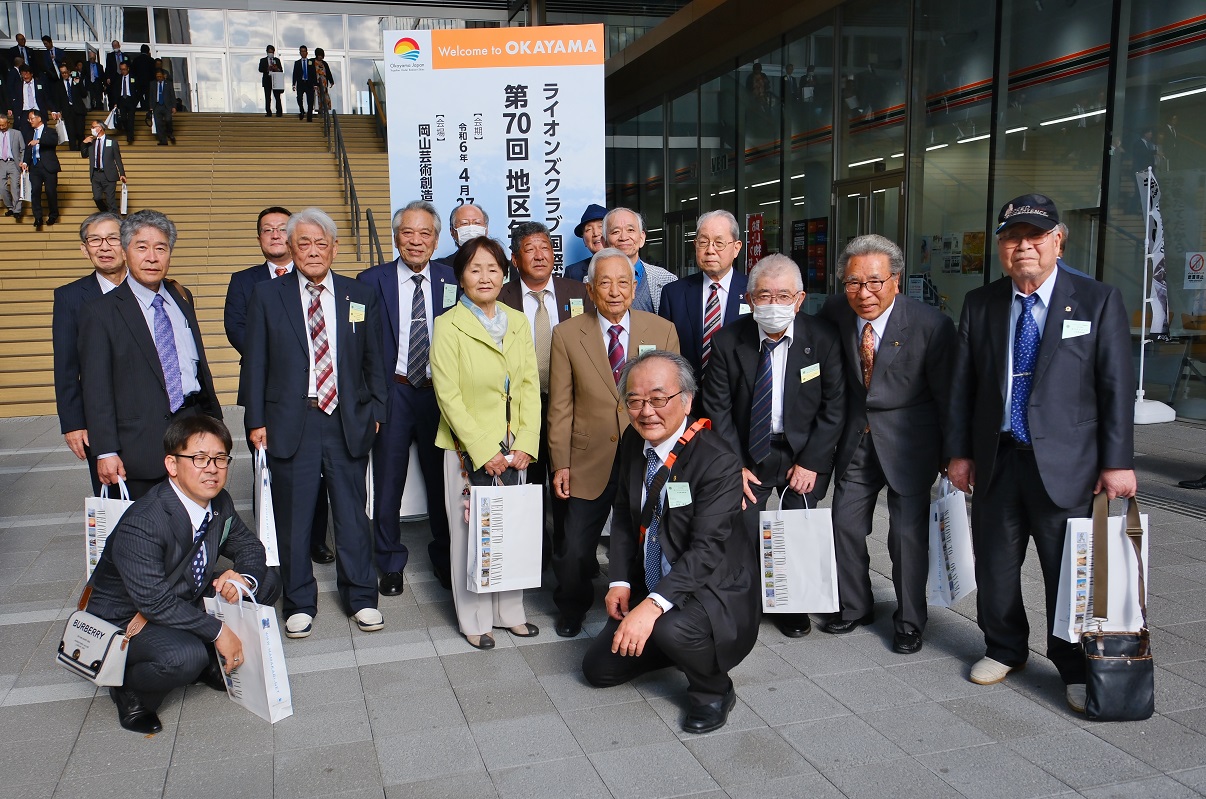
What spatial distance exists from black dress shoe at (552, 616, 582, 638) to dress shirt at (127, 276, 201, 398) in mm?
1905

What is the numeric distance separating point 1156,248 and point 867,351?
5484 mm

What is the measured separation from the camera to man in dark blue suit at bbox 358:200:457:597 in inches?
173

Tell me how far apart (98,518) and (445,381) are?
1.38 meters

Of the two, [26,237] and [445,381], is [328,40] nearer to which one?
[26,237]

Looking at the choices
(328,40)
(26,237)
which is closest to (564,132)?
(26,237)

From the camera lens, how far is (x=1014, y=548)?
10.9ft

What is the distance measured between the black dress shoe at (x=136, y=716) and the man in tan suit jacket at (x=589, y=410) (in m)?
1.56

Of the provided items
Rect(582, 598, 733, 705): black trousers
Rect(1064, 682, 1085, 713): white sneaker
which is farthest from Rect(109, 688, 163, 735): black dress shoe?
Rect(1064, 682, 1085, 713): white sneaker

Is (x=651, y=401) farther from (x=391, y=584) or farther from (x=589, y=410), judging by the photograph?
(x=391, y=584)

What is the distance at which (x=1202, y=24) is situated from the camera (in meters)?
7.39

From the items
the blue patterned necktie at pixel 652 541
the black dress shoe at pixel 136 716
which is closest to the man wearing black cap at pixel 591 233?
the blue patterned necktie at pixel 652 541

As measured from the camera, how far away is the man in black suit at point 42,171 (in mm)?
13070

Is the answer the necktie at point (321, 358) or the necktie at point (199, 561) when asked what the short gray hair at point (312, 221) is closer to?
the necktie at point (321, 358)

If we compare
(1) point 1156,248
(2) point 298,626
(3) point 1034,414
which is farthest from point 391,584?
(1) point 1156,248
